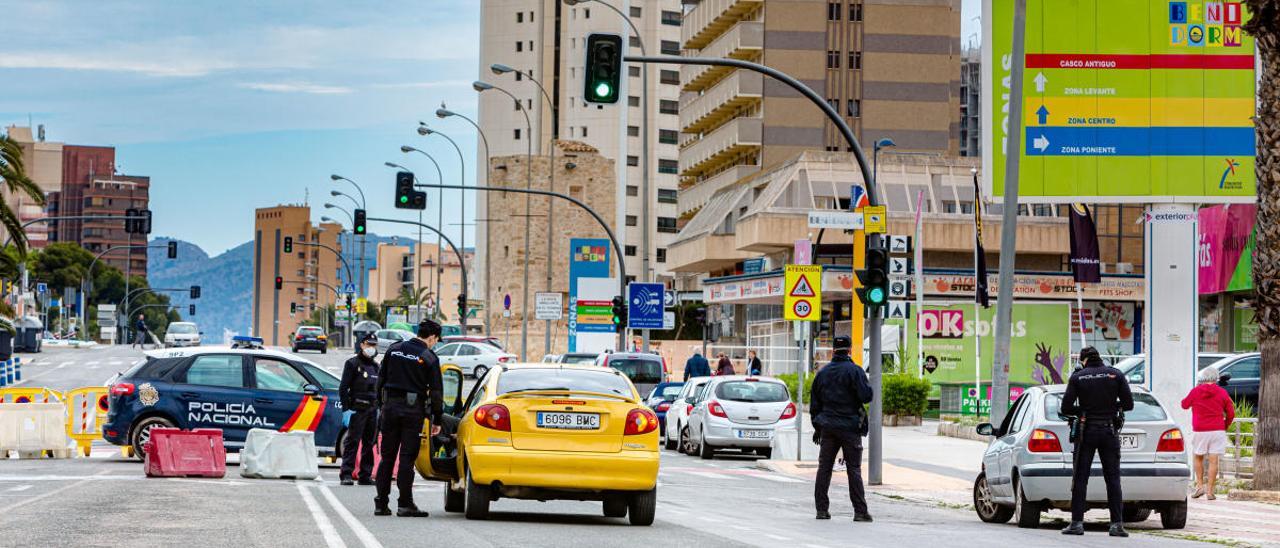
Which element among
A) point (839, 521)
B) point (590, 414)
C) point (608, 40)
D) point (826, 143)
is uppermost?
point (826, 143)

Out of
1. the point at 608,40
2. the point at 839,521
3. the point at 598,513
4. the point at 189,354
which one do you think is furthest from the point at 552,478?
the point at 189,354

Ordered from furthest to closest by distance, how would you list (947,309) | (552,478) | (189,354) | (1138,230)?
(1138,230), (947,309), (189,354), (552,478)

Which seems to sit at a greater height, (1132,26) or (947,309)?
(1132,26)

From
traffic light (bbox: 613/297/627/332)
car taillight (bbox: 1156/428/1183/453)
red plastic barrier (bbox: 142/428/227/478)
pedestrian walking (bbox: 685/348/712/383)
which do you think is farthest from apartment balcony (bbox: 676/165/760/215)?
car taillight (bbox: 1156/428/1183/453)

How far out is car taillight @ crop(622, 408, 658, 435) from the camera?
14688 mm

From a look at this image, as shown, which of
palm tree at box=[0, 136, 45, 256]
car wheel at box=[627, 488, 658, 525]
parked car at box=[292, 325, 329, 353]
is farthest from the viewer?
parked car at box=[292, 325, 329, 353]

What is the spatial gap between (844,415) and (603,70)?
5.46 metres

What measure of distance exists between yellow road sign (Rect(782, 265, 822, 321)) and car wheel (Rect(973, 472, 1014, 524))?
348 inches

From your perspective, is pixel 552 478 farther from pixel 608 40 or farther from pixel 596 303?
pixel 596 303

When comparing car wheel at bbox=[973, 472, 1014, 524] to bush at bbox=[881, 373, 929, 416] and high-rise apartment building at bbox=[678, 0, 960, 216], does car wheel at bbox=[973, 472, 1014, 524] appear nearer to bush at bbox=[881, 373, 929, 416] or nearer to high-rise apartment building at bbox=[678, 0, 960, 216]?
→ bush at bbox=[881, 373, 929, 416]

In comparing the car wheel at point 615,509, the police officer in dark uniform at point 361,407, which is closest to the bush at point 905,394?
the police officer in dark uniform at point 361,407

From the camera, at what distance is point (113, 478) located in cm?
1961

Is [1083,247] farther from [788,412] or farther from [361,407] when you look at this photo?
[361,407]

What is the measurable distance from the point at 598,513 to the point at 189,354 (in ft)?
27.7
